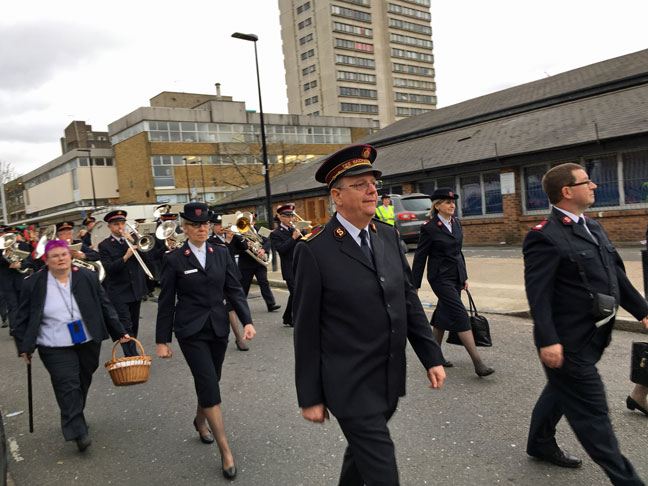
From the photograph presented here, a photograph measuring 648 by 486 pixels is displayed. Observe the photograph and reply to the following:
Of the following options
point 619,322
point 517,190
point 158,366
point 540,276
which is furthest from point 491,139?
point 540,276

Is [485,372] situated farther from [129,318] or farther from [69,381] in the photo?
[129,318]

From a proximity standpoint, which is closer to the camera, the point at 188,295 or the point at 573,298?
the point at 573,298

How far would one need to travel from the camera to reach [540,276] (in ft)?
9.36

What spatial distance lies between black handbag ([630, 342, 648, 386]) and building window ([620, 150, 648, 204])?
13806mm

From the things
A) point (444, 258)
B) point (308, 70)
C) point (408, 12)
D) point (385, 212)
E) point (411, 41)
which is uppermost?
point (408, 12)

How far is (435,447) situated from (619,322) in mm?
4194

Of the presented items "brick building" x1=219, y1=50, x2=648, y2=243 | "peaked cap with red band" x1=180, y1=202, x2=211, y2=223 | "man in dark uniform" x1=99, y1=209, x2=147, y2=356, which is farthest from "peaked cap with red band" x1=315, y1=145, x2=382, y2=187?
"brick building" x1=219, y1=50, x2=648, y2=243

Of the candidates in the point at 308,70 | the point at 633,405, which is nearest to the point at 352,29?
the point at 308,70

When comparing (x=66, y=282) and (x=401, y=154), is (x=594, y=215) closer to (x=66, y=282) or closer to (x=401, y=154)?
(x=401, y=154)

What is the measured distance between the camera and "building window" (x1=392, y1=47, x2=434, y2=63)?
102m

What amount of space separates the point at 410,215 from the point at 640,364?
1353cm

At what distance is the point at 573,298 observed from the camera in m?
2.84

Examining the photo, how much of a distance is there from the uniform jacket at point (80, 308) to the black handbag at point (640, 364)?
4425 mm

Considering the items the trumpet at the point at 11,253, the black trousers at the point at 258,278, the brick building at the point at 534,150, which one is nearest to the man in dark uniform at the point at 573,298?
the black trousers at the point at 258,278
